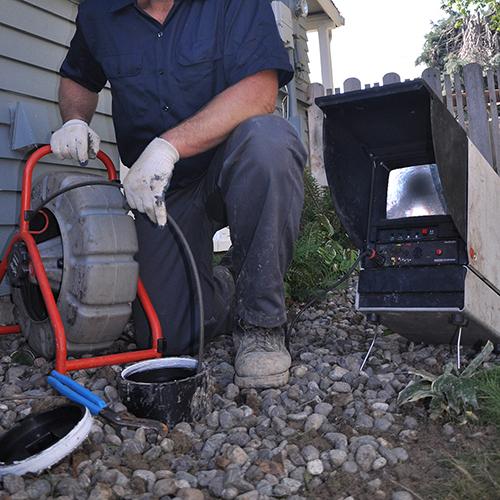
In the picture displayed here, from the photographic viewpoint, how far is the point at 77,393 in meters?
1.67

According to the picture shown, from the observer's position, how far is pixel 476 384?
1.66m

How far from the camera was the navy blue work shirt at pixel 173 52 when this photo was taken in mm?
2195

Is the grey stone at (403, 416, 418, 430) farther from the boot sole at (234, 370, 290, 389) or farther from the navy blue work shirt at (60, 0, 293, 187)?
the navy blue work shirt at (60, 0, 293, 187)

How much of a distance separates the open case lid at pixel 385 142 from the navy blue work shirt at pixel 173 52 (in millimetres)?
303

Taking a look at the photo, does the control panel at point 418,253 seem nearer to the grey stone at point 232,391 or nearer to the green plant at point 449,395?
the green plant at point 449,395

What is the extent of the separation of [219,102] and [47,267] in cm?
80

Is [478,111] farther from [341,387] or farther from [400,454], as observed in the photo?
[400,454]

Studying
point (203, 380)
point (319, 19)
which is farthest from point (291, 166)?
point (319, 19)

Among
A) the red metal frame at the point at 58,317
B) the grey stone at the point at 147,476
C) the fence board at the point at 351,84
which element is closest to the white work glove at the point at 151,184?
the red metal frame at the point at 58,317

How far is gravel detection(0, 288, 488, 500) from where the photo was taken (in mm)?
1305

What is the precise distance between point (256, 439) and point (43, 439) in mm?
501

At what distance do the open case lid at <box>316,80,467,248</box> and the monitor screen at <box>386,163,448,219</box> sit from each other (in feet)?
0.10

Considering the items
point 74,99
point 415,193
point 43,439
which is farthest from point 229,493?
point 74,99

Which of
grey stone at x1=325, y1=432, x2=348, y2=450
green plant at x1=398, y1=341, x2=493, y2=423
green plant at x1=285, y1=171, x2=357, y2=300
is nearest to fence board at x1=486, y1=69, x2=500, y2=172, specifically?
green plant at x1=285, y1=171, x2=357, y2=300
